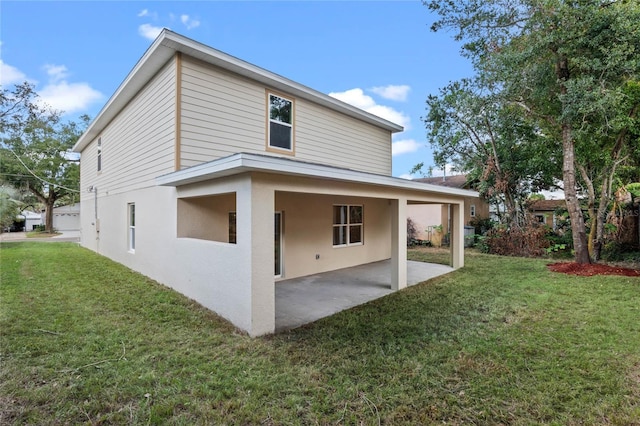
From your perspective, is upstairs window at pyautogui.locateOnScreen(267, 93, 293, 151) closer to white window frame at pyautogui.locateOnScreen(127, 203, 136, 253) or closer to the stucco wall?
the stucco wall

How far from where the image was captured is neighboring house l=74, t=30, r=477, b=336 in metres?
4.67

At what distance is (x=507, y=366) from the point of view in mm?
3576

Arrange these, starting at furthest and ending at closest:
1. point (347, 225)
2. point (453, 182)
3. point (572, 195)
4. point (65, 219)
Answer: point (65, 219)
point (453, 182)
point (347, 225)
point (572, 195)

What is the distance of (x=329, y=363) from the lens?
3686mm

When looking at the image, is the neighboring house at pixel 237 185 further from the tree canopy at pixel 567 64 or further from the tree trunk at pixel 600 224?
the tree trunk at pixel 600 224

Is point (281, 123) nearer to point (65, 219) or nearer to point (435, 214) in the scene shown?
point (435, 214)

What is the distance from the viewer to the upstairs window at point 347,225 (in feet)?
32.8

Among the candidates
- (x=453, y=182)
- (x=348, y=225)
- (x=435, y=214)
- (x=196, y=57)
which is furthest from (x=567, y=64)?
(x=453, y=182)

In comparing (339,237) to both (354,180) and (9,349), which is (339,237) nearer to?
(354,180)

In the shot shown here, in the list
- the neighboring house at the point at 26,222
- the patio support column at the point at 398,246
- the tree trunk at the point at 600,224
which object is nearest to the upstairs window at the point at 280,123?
the patio support column at the point at 398,246

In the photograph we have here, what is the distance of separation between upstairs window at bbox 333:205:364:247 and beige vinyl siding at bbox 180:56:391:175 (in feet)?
5.05

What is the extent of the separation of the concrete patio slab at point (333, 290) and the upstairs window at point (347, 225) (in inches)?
35.7

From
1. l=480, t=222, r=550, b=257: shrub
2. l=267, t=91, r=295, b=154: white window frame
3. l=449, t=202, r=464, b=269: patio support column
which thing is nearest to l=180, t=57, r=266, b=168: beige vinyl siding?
l=267, t=91, r=295, b=154: white window frame

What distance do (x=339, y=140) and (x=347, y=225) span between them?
2794 millimetres
